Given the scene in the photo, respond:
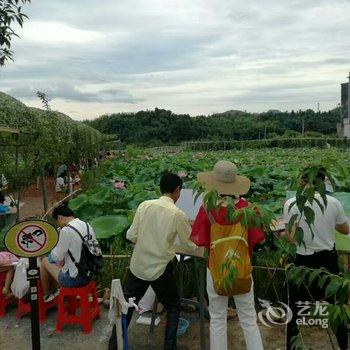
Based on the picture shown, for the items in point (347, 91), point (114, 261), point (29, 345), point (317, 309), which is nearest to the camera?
point (317, 309)

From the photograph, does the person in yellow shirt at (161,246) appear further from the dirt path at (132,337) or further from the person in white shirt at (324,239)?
the person in white shirt at (324,239)

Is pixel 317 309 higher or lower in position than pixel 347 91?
lower

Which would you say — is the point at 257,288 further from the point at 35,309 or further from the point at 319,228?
the point at 35,309

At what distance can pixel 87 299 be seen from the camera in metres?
4.25

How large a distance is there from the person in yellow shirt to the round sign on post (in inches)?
26.6

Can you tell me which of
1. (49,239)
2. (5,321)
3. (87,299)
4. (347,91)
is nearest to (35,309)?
(49,239)

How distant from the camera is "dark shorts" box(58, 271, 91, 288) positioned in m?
4.17

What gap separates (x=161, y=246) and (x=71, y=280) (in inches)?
44.4

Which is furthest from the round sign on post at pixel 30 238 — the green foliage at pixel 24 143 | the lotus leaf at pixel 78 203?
the lotus leaf at pixel 78 203

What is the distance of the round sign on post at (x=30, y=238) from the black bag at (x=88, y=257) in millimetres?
685

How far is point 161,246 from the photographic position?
3578 mm

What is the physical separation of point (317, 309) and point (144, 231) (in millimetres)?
1423

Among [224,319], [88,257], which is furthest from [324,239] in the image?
[88,257]

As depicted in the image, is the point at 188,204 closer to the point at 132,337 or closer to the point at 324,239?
→ the point at 132,337
